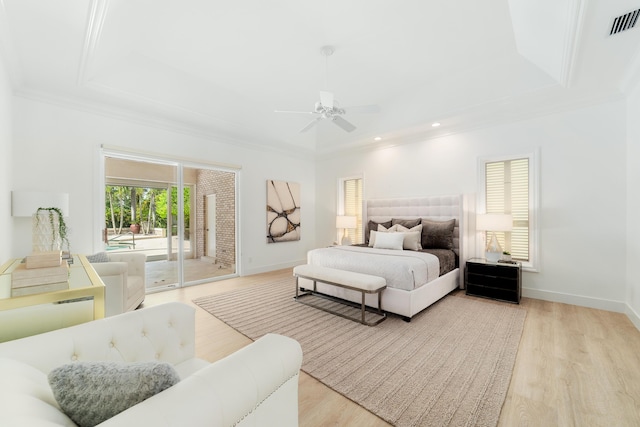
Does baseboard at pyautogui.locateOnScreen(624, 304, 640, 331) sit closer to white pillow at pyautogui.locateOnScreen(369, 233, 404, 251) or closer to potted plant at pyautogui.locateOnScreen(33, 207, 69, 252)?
white pillow at pyautogui.locateOnScreen(369, 233, 404, 251)

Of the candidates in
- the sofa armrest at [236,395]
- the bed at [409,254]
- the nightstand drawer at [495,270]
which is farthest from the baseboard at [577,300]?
the sofa armrest at [236,395]

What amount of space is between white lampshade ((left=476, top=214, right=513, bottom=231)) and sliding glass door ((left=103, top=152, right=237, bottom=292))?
431 centimetres

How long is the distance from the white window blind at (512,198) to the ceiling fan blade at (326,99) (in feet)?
9.59

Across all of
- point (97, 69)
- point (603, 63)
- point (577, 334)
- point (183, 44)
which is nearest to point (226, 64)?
point (183, 44)

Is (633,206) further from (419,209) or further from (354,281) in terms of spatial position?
(354,281)

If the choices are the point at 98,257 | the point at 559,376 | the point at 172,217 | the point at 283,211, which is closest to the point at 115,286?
the point at 98,257

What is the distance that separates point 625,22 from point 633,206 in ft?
6.75

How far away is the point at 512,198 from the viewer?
420 cm

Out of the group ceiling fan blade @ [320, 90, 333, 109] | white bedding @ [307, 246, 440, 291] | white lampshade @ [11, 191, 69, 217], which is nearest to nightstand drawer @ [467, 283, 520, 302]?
white bedding @ [307, 246, 440, 291]

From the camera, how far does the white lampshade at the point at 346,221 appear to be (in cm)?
593

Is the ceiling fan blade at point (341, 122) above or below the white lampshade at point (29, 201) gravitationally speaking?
above

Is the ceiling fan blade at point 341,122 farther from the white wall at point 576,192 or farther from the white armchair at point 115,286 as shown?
the white armchair at point 115,286

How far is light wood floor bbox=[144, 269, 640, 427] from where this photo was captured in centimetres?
168

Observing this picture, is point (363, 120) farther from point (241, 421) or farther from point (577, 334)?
point (241, 421)
